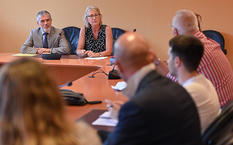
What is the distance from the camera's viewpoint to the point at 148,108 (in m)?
1.41

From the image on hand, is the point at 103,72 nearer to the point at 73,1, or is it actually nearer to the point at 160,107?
the point at 160,107

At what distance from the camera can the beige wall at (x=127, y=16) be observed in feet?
18.0

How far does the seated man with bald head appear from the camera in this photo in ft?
9.23

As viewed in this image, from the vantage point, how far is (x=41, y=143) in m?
1.04

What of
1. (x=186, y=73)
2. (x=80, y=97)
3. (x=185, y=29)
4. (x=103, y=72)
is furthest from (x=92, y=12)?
(x=186, y=73)

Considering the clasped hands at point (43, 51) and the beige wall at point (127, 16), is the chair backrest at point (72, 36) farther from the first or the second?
the clasped hands at point (43, 51)

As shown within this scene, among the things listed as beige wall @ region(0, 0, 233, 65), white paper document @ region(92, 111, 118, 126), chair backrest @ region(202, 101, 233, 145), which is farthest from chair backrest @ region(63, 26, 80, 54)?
chair backrest @ region(202, 101, 233, 145)

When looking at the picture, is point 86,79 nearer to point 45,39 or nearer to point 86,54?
point 86,54

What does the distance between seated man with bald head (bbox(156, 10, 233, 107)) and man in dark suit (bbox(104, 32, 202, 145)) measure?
1287 millimetres

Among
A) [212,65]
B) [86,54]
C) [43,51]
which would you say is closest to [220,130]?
[212,65]

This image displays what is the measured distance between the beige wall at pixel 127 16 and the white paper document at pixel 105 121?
12.5ft

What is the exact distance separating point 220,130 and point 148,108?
2.10 feet

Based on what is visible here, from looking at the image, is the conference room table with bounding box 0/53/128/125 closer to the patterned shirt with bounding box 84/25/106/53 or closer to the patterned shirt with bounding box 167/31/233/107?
the patterned shirt with bounding box 84/25/106/53

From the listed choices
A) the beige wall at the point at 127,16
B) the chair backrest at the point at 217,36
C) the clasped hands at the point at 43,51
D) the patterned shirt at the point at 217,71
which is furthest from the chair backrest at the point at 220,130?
the beige wall at the point at 127,16
